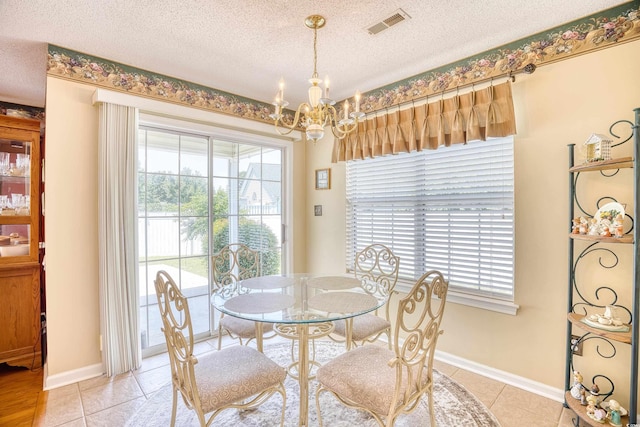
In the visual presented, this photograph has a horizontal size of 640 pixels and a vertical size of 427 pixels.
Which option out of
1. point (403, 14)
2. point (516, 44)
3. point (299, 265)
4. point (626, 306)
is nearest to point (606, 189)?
point (626, 306)

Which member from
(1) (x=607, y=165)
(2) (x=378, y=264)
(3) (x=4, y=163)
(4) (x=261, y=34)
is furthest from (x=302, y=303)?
(3) (x=4, y=163)

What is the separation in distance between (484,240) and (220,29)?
250cm

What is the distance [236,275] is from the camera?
311 cm

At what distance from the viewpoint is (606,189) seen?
1962 millimetres

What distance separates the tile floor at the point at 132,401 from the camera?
1.96 m

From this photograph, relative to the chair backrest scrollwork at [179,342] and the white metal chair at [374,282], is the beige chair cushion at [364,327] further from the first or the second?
the chair backrest scrollwork at [179,342]

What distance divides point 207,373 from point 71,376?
5.17 ft

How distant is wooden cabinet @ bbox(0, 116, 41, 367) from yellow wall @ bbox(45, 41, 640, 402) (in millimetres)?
608

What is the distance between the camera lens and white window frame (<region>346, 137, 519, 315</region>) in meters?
2.40

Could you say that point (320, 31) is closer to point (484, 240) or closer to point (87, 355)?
point (484, 240)

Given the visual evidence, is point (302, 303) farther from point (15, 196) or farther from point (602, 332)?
point (15, 196)

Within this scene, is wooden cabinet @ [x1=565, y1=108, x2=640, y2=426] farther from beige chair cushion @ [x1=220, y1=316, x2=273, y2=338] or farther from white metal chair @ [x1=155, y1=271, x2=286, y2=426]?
beige chair cushion @ [x1=220, y1=316, x2=273, y2=338]

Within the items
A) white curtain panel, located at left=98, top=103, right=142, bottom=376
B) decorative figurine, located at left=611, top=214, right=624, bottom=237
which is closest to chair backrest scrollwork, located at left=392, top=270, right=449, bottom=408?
decorative figurine, located at left=611, top=214, right=624, bottom=237

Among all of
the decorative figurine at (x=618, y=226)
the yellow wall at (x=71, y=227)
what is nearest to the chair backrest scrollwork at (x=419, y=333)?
the decorative figurine at (x=618, y=226)
